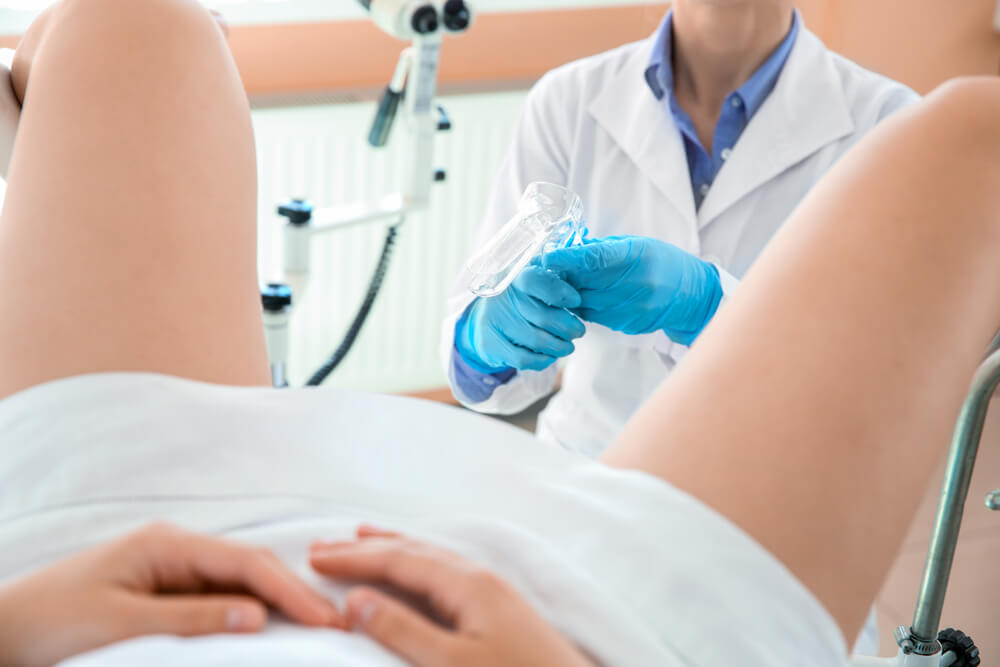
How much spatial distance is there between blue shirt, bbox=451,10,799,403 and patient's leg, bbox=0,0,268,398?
1.78ft

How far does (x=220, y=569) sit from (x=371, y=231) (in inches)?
65.8

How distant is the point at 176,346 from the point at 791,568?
1.35 feet

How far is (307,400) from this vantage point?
63 centimetres

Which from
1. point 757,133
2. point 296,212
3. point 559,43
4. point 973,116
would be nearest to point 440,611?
point 973,116

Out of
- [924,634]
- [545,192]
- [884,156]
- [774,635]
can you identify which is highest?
[884,156]

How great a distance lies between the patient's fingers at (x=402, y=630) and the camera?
18.5 inches

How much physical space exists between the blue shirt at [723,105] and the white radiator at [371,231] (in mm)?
881

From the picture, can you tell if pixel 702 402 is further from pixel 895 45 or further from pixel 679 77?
pixel 895 45

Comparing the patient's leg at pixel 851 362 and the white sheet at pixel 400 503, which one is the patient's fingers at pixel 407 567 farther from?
the patient's leg at pixel 851 362

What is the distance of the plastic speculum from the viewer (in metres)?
0.97

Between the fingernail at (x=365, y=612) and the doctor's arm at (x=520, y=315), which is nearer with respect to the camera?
the fingernail at (x=365, y=612)

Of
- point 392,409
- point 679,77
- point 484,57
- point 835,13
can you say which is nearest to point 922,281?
point 392,409

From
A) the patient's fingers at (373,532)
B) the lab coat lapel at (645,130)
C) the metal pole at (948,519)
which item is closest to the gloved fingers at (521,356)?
the lab coat lapel at (645,130)

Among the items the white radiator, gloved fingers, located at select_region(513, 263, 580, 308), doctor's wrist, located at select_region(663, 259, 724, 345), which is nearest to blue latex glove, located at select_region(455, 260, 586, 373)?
gloved fingers, located at select_region(513, 263, 580, 308)
